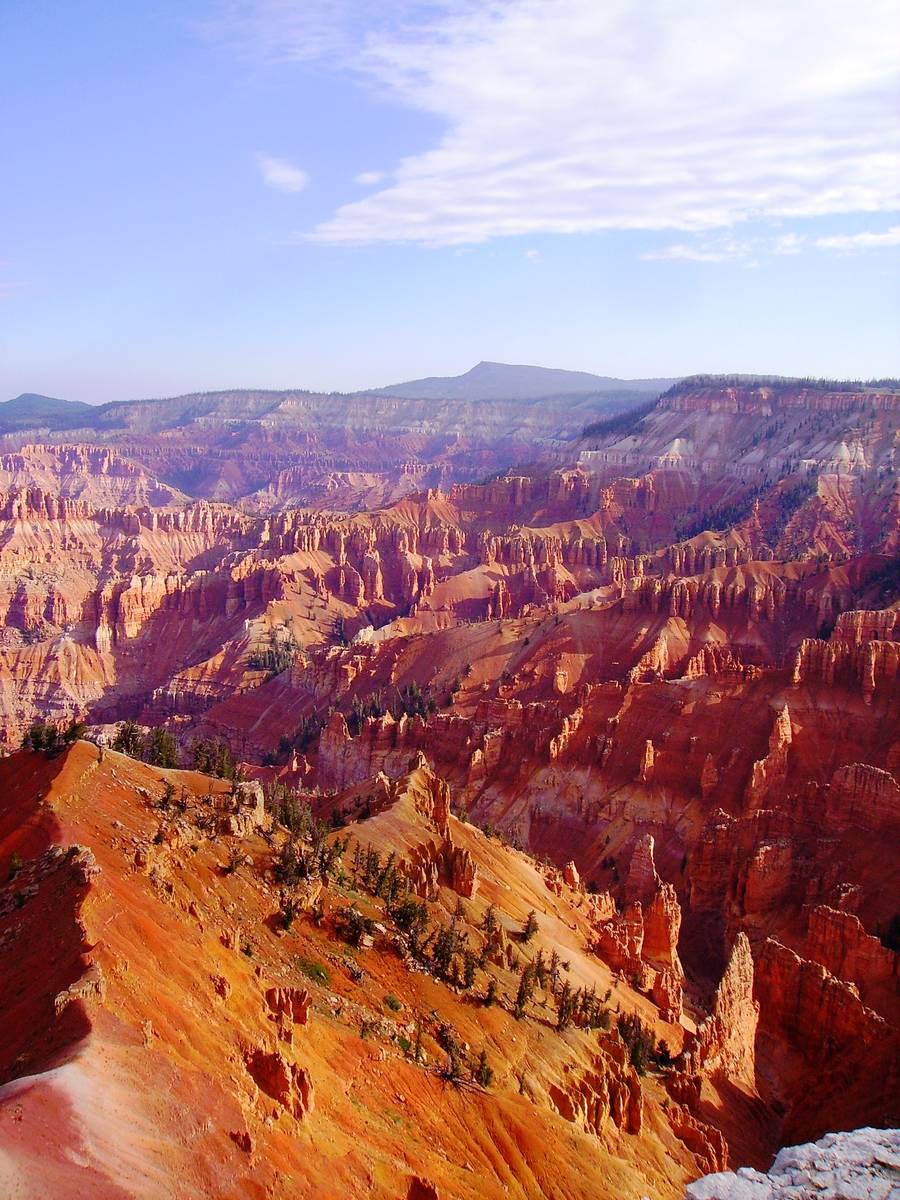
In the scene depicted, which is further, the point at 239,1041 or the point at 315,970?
the point at 315,970

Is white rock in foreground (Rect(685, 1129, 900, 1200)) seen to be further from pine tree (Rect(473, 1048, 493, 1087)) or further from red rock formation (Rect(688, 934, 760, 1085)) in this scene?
red rock formation (Rect(688, 934, 760, 1085))

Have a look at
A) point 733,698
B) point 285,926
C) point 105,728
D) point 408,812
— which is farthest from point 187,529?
point 285,926

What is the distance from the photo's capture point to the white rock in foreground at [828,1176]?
16297 millimetres

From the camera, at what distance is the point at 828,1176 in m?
16.9

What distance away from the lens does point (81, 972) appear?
1834 centimetres

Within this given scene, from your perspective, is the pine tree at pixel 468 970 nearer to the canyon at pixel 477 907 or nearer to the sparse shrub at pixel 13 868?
the canyon at pixel 477 907

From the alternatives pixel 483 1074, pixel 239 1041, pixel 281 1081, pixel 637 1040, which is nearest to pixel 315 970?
pixel 483 1074

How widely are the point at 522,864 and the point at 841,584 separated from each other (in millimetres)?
63777

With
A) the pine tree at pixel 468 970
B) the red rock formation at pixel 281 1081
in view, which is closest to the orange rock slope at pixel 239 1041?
the red rock formation at pixel 281 1081

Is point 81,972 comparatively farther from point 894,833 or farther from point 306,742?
point 306,742

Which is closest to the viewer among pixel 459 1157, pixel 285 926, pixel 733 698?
pixel 459 1157

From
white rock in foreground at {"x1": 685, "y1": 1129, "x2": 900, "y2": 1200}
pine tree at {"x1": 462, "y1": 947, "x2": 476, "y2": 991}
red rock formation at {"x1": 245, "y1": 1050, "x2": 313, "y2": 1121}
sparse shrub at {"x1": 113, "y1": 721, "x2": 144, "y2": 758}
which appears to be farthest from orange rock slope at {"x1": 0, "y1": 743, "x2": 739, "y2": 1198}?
sparse shrub at {"x1": 113, "y1": 721, "x2": 144, "y2": 758}

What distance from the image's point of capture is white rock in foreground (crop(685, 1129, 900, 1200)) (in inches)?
642

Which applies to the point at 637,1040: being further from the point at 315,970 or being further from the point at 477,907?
the point at 315,970
